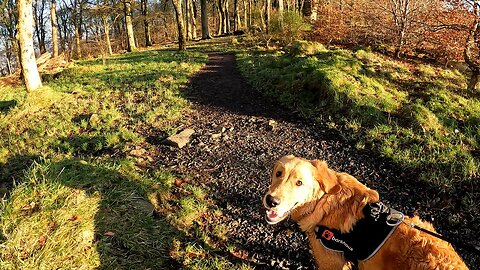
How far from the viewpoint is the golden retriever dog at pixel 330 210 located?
3.03m

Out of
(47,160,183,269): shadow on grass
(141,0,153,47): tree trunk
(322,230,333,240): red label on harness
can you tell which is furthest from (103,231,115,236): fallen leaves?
(141,0,153,47): tree trunk

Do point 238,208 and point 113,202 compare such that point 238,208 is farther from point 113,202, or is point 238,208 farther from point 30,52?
point 30,52

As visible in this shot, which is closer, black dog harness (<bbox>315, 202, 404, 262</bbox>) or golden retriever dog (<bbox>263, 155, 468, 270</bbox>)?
golden retriever dog (<bbox>263, 155, 468, 270</bbox>)

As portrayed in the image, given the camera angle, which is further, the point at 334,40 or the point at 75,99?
the point at 334,40

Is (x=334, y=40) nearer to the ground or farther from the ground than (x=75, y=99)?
farther from the ground

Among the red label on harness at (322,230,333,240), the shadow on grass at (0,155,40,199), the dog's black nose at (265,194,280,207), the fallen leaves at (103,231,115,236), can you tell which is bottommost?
the shadow on grass at (0,155,40,199)

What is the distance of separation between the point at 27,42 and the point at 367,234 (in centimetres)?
1229

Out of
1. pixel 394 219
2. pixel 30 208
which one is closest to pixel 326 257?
pixel 394 219

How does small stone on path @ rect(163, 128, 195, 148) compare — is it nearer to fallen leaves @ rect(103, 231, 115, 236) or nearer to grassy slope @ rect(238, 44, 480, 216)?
grassy slope @ rect(238, 44, 480, 216)

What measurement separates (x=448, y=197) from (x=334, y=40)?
12980 millimetres

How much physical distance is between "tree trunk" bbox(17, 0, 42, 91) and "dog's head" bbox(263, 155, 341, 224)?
1122 cm

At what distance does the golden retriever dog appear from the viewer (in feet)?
9.94

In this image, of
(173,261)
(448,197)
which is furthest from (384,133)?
(173,261)

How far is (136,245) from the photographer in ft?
14.2
